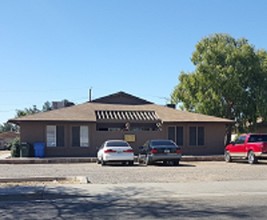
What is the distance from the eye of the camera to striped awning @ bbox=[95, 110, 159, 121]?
32656 mm

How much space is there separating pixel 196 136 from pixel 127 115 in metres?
5.64

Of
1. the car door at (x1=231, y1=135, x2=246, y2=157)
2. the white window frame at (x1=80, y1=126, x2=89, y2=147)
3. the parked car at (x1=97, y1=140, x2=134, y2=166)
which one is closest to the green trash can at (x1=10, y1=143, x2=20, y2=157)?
the white window frame at (x1=80, y1=126, x2=89, y2=147)

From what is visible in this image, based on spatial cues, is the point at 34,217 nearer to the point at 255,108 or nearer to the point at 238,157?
the point at 238,157

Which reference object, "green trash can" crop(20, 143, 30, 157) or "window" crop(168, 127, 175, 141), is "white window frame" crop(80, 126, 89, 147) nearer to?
"green trash can" crop(20, 143, 30, 157)

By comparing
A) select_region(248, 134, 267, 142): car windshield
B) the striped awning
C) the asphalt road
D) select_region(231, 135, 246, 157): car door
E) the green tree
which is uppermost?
the green tree

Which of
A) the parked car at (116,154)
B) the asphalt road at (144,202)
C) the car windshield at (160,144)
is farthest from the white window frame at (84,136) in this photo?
the asphalt road at (144,202)

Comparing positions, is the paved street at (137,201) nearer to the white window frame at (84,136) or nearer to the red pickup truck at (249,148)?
the red pickup truck at (249,148)

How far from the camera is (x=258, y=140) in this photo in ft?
84.5

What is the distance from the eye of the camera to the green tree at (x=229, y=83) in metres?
43.9

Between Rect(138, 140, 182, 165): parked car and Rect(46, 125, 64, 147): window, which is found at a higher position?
Rect(46, 125, 64, 147): window

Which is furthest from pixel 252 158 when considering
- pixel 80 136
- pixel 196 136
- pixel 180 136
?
pixel 80 136

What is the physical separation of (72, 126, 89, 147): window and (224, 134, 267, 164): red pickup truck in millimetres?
10395

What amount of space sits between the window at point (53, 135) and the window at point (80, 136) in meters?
0.94

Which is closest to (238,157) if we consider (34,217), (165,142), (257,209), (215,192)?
(165,142)
